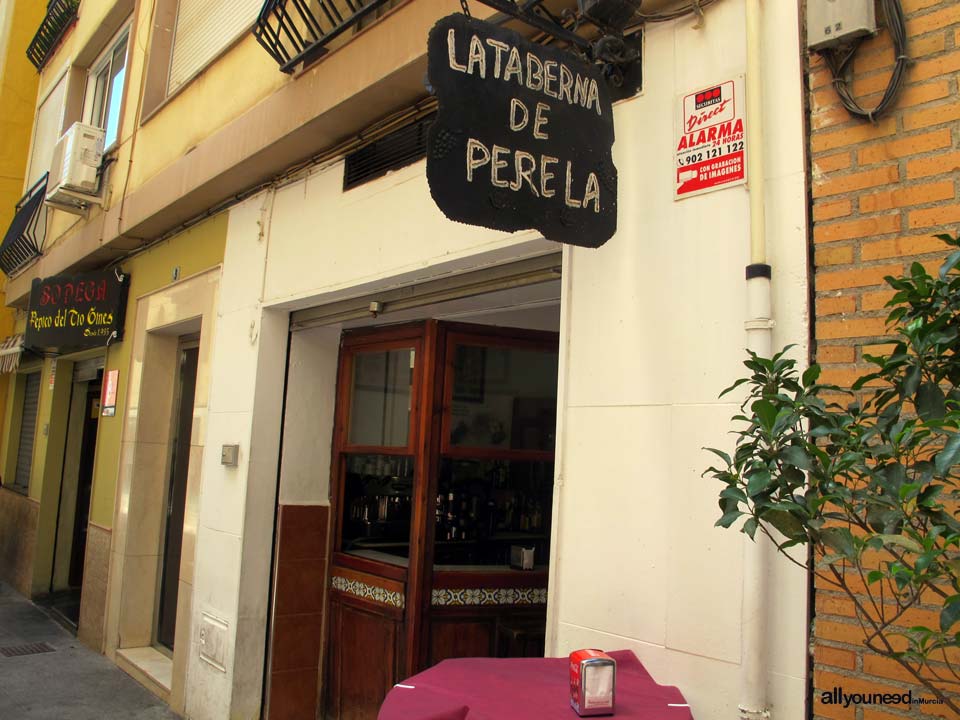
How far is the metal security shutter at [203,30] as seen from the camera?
6.36 m

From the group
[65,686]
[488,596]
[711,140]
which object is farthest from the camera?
[65,686]

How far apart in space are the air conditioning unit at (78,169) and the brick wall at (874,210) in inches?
306

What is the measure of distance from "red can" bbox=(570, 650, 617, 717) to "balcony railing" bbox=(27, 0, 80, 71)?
10.9 metres

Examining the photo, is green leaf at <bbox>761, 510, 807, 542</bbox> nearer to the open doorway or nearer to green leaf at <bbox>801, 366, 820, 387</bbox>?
green leaf at <bbox>801, 366, 820, 387</bbox>

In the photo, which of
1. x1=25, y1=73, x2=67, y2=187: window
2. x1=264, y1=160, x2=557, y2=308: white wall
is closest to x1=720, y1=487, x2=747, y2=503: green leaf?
x1=264, y1=160, x2=557, y2=308: white wall

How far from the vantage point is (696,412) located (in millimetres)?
2891

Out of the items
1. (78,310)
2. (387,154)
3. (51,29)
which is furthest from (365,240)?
(51,29)

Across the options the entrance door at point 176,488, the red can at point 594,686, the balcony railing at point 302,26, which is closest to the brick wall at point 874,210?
the red can at point 594,686

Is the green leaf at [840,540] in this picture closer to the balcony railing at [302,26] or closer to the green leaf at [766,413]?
the green leaf at [766,413]

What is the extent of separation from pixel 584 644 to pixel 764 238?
168cm

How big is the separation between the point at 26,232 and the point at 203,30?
5660 millimetres

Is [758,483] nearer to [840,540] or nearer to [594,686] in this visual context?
[840,540]

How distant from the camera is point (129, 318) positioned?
8.01 meters

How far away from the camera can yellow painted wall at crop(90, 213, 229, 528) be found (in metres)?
6.86
